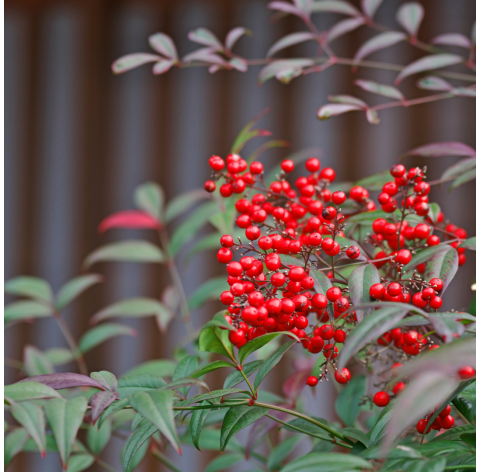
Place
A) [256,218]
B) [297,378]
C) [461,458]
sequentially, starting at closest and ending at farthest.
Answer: [461,458] → [256,218] → [297,378]

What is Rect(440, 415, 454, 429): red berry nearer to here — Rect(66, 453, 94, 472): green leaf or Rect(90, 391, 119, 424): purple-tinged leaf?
Rect(90, 391, 119, 424): purple-tinged leaf

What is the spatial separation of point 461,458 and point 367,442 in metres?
0.07

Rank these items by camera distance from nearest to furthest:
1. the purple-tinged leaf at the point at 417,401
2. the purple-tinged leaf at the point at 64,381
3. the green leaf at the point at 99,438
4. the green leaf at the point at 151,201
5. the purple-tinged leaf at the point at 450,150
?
the purple-tinged leaf at the point at 417,401, the purple-tinged leaf at the point at 64,381, the purple-tinged leaf at the point at 450,150, the green leaf at the point at 99,438, the green leaf at the point at 151,201

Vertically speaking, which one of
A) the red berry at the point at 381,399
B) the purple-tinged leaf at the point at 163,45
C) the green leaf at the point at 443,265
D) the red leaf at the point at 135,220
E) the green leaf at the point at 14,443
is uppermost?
the purple-tinged leaf at the point at 163,45

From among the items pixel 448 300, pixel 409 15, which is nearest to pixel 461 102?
pixel 448 300

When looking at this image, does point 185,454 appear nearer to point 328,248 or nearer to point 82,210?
point 82,210

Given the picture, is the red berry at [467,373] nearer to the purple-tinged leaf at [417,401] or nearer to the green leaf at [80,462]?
the purple-tinged leaf at [417,401]

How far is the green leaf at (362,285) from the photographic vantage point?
296 mm

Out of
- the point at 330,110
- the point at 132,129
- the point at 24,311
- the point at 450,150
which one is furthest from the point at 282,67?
the point at 132,129

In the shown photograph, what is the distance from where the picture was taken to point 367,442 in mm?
319

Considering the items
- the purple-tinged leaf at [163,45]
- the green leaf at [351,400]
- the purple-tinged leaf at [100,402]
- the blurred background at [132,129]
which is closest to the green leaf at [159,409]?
the purple-tinged leaf at [100,402]

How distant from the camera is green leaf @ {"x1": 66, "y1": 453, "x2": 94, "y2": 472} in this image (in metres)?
0.49

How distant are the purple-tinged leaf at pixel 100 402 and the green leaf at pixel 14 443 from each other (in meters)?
0.28

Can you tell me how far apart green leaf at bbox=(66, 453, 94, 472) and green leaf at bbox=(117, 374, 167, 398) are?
258 millimetres
